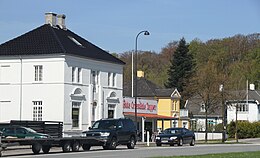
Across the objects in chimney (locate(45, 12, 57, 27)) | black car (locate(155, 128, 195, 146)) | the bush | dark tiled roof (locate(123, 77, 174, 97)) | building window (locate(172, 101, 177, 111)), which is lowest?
the bush

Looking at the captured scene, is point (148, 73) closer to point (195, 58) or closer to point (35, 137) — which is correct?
point (195, 58)

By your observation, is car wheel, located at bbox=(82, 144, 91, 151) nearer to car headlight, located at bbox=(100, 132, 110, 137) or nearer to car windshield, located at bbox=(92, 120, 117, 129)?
car headlight, located at bbox=(100, 132, 110, 137)

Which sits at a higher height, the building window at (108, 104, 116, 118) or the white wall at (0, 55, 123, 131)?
the white wall at (0, 55, 123, 131)

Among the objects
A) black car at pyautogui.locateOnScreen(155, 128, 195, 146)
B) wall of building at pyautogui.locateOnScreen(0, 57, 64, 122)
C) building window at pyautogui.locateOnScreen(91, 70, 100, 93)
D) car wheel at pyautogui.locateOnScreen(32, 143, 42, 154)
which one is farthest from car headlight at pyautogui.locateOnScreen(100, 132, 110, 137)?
building window at pyautogui.locateOnScreen(91, 70, 100, 93)

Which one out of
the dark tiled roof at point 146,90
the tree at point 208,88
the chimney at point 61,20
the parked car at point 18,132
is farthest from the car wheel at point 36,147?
the dark tiled roof at point 146,90

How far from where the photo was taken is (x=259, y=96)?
111312mm

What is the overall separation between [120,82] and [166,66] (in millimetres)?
55863

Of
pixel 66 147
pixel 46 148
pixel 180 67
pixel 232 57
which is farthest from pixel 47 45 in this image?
pixel 232 57

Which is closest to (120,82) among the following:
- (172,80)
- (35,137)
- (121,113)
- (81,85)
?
(121,113)

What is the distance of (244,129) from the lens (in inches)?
3381

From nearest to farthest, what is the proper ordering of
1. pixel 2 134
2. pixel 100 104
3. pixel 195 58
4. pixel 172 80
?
pixel 2 134, pixel 100 104, pixel 172 80, pixel 195 58

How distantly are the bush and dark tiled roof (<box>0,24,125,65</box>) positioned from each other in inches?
1008

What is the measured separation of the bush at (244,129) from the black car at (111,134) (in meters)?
45.6

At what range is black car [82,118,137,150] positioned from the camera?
1501 inches
